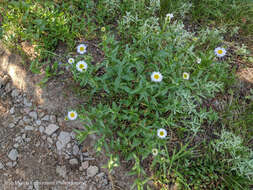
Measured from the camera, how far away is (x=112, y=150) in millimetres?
2254

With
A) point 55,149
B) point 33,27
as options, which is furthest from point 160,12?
point 55,149

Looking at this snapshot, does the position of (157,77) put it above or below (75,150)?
above

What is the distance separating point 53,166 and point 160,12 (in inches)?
103

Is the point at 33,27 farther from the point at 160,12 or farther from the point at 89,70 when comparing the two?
the point at 160,12

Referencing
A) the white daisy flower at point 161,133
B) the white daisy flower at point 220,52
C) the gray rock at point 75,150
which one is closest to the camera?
the white daisy flower at point 161,133

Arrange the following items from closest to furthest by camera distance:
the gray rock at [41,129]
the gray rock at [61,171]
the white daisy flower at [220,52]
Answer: the gray rock at [61,171], the gray rock at [41,129], the white daisy flower at [220,52]

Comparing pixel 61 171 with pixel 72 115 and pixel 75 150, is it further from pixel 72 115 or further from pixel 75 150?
pixel 72 115

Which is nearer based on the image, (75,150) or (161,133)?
(161,133)

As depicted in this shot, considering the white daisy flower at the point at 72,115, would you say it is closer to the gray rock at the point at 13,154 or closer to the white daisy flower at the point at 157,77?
the gray rock at the point at 13,154

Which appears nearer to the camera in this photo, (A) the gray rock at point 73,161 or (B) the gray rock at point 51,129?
(A) the gray rock at point 73,161

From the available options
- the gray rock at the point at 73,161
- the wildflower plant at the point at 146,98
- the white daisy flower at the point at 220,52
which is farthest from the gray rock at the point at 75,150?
the white daisy flower at the point at 220,52

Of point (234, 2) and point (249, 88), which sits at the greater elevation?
point (234, 2)

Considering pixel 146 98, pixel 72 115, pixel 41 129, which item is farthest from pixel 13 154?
pixel 146 98

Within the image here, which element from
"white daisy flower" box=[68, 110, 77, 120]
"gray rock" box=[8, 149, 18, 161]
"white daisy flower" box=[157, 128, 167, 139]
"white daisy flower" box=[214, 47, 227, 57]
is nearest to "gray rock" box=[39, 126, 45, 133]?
"gray rock" box=[8, 149, 18, 161]
